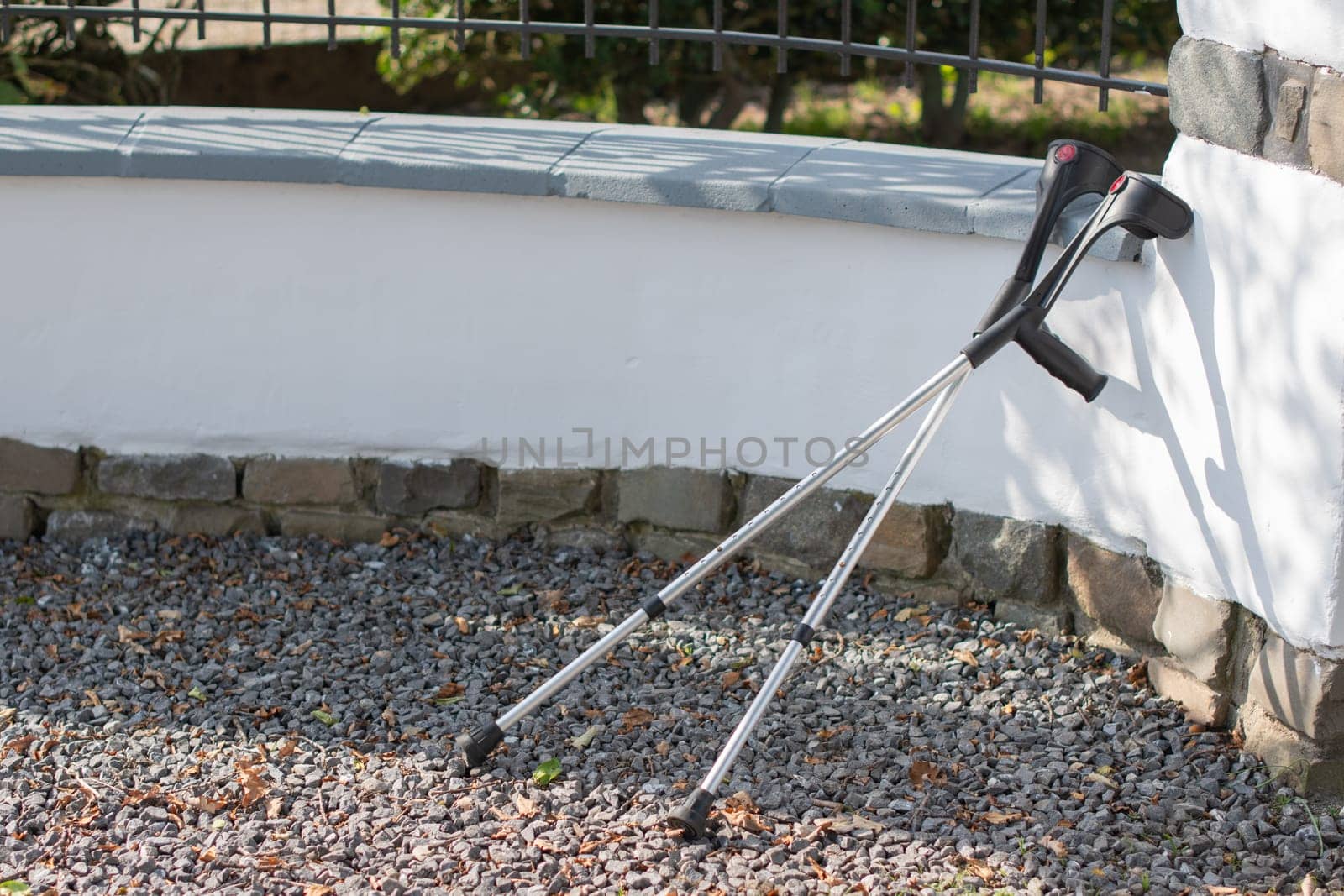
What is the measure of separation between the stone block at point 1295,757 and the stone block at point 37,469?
283cm

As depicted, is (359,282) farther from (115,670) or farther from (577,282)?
(115,670)

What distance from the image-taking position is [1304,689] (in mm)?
2602

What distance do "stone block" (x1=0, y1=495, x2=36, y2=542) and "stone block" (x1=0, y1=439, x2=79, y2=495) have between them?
0.09 feet

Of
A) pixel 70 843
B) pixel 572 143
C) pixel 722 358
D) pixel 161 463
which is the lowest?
pixel 70 843

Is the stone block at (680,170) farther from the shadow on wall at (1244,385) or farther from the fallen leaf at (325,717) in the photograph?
the fallen leaf at (325,717)

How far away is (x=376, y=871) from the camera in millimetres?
2488

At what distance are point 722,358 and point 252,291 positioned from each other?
1.15m

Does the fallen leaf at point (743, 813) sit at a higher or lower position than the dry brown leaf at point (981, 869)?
higher

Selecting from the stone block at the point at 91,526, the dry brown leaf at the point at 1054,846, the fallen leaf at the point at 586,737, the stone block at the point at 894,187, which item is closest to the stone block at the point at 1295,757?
the dry brown leaf at the point at 1054,846

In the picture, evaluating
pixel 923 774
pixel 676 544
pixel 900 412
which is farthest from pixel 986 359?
pixel 676 544

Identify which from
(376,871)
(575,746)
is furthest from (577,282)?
(376,871)

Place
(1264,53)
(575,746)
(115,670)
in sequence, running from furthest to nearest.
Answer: (115,670), (575,746), (1264,53)

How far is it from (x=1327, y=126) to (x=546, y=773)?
174 centimetres

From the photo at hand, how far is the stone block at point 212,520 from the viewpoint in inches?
148
